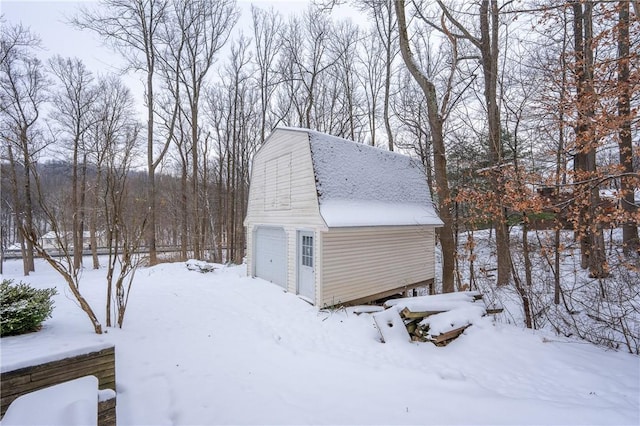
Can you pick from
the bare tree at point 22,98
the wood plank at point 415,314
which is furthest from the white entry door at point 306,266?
the bare tree at point 22,98

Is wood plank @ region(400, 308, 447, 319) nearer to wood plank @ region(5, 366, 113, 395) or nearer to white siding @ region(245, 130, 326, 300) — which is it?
white siding @ region(245, 130, 326, 300)

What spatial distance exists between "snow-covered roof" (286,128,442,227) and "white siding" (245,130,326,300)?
321 millimetres

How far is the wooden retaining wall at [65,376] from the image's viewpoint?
7.91 feet

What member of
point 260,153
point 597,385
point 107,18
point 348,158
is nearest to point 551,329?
point 597,385

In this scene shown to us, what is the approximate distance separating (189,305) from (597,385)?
7667mm

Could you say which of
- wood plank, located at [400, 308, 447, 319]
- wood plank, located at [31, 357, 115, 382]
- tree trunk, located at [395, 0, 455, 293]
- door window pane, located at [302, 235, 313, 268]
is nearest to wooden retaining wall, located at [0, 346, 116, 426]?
wood plank, located at [31, 357, 115, 382]

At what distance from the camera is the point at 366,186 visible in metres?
8.45

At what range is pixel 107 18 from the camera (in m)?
13.5

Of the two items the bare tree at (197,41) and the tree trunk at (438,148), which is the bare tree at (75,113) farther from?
the tree trunk at (438,148)

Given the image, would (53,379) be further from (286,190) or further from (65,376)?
(286,190)

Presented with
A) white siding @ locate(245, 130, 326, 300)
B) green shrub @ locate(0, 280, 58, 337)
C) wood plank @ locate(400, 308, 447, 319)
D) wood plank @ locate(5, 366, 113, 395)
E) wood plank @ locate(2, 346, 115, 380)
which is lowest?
wood plank @ locate(400, 308, 447, 319)

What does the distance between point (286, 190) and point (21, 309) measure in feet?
19.4

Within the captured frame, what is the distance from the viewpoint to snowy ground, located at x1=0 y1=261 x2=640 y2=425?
9.91ft

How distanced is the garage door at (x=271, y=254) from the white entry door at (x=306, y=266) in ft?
2.74
